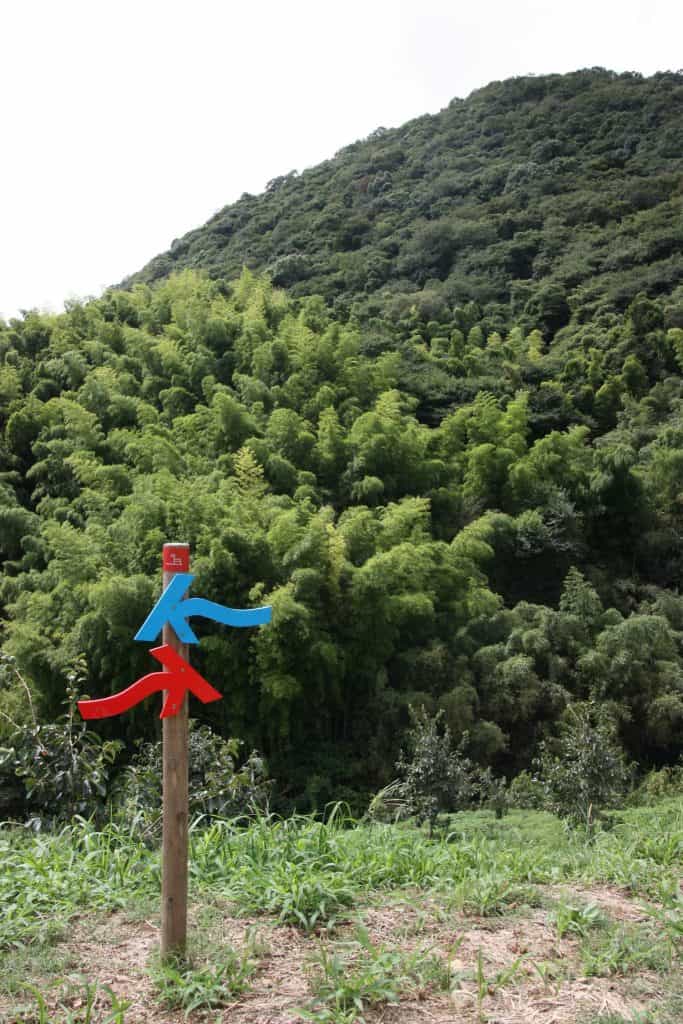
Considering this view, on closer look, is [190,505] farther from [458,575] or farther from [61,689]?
[458,575]

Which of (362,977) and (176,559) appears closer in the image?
(362,977)

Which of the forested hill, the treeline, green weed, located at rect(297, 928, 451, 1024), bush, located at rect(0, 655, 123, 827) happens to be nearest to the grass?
green weed, located at rect(297, 928, 451, 1024)

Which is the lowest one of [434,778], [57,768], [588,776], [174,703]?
[588,776]

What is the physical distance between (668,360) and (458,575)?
8823 millimetres

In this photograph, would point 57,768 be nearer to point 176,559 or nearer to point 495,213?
point 176,559

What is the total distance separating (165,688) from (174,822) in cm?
38

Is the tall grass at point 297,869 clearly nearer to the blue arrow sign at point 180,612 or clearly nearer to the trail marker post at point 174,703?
the trail marker post at point 174,703

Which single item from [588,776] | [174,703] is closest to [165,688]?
[174,703]

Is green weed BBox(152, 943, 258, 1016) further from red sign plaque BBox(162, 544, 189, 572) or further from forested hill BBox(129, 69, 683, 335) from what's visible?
forested hill BBox(129, 69, 683, 335)

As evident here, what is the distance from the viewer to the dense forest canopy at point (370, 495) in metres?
7.87

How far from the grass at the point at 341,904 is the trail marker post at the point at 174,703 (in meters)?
0.18

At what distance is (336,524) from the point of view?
9352mm

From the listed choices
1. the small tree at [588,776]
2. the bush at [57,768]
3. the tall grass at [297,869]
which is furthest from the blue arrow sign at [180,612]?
the small tree at [588,776]

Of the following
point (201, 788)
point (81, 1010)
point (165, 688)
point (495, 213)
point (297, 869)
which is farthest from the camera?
point (495, 213)
